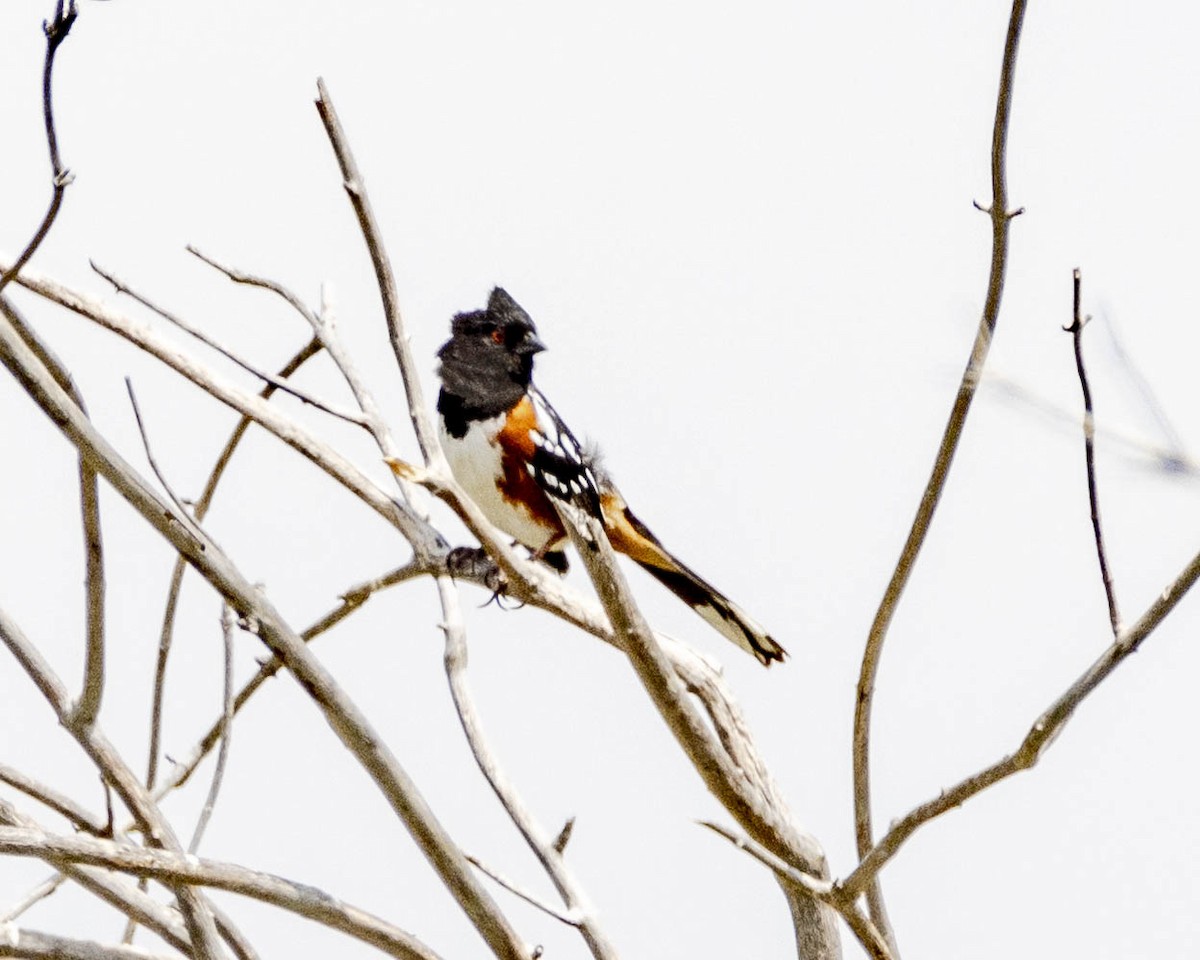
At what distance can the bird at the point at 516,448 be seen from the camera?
3.18m

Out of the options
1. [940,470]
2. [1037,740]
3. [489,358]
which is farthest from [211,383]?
[489,358]

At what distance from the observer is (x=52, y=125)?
4.46 ft

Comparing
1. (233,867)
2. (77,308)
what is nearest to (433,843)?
(233,867)

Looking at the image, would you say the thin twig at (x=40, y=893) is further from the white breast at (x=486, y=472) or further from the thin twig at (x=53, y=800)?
the white breast at (x=486, y=472)

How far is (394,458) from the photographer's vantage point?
178cm

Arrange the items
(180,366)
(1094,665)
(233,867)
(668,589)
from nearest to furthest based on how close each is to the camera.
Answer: (1094,665) < (233,867) < (180,366) < (668,589)

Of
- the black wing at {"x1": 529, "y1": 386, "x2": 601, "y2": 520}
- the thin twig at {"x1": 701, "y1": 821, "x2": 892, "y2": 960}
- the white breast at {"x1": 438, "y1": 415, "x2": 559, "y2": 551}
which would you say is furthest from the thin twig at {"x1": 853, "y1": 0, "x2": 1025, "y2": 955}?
the white breast at {"x1": 438, "y1": 415, "x2": 559, "y2": 551}

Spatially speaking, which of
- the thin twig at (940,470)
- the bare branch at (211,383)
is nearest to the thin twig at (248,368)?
the bare branch at (211,383)

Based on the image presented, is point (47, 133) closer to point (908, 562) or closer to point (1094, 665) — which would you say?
point (908, 562)

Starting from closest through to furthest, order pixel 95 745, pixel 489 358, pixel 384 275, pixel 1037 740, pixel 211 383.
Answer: pixel 1037 740
pixel 95 745
pixel 384 275
pixel 211 383
pixel 489 358

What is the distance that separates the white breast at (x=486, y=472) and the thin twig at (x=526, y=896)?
4.82 ft

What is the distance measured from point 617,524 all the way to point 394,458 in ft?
5.18

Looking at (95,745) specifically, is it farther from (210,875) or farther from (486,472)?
(486,472)

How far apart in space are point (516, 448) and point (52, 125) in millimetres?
1873
